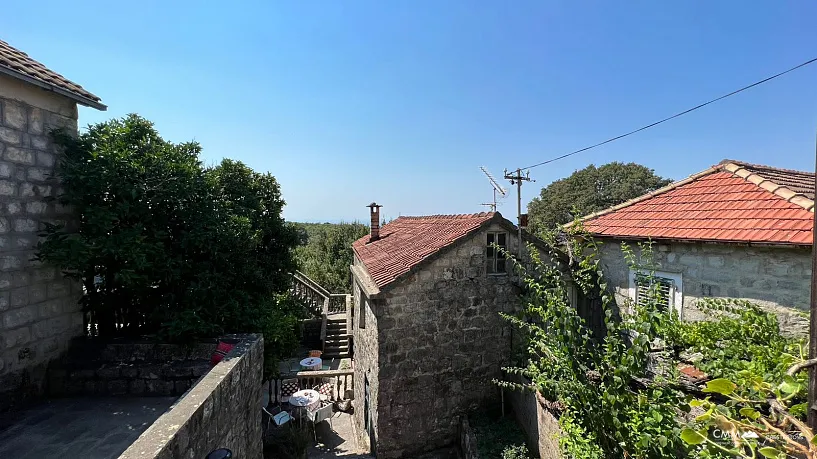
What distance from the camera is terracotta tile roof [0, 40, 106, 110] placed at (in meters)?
4.74

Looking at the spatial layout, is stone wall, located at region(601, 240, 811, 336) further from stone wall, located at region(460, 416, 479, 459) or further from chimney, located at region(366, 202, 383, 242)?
chimney, located at region(366, 202, 383, 242)

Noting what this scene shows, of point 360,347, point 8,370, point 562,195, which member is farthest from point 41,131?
point 562,195

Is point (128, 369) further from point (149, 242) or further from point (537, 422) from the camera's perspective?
point (537, 422)

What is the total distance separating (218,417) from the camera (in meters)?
4.25

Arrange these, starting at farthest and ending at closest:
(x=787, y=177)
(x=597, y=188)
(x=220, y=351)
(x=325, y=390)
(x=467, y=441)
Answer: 1. (x=597, y=188)
2. (x=325, y=390)
3. (x=467, y=441)
4. (x=787, y=177)
5. (x=220, y=351)

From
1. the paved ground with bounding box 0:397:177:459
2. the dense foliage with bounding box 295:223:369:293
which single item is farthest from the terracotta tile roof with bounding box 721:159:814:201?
the dense foliage with bounding box 295:223:369:293

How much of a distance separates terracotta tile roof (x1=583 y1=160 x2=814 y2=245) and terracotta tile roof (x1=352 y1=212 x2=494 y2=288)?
9.43ft

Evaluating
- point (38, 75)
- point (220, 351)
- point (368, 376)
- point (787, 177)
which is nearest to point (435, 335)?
point (368, 376)

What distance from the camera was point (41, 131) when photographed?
531cm

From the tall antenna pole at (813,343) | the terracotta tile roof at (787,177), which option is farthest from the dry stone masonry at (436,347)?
the tall antenna pole at (813,343)

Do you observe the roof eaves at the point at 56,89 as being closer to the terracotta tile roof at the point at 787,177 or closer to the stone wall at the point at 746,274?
the stone wall at the point at 746,274

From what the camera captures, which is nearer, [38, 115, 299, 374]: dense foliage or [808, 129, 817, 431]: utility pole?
[808, 129, 817, 431]: utility pole

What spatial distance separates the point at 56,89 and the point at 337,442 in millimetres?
9187

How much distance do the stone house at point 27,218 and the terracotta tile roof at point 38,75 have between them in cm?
1
